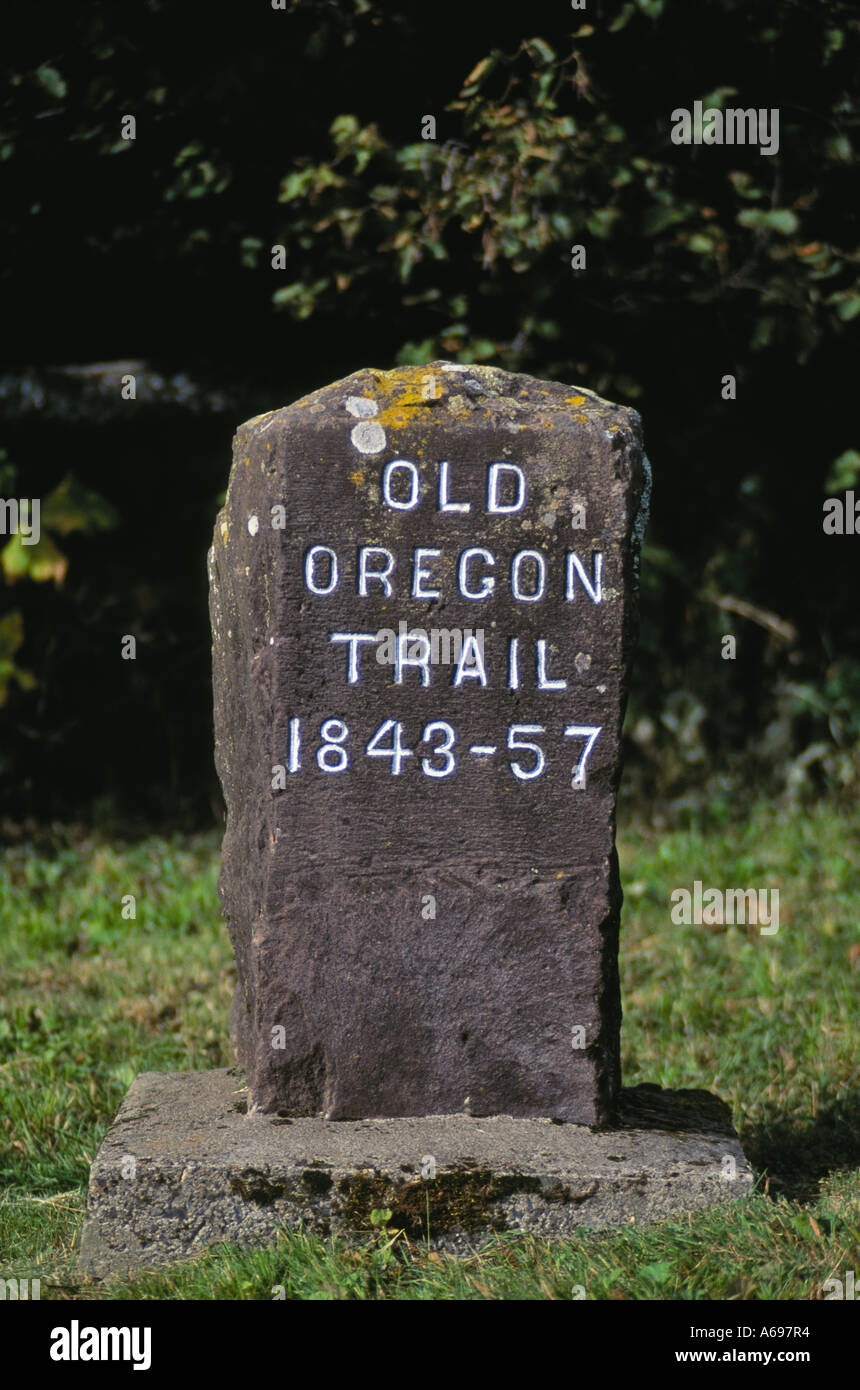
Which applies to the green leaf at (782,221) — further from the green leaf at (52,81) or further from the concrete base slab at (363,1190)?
the concrete base slab at (363,1190)

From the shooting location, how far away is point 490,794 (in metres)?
2.99

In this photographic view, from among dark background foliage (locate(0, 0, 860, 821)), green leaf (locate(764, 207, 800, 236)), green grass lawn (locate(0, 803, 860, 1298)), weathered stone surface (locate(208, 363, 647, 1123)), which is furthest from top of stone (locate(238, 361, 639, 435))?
green leaf (locate(764, 207, 800, 236))

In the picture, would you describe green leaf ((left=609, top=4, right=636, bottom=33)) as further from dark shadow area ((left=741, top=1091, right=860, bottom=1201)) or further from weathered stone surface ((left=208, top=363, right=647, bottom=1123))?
dark shadow area ((left=741, top=1091, right=860, bottom=1201))

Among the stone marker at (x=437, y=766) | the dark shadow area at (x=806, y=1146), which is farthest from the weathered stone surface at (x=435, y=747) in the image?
the dark shadow area at (x=806, y=1146)

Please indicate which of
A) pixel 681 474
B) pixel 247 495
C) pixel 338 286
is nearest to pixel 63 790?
pixel 338 286

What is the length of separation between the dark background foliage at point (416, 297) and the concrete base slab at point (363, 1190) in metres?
3.33

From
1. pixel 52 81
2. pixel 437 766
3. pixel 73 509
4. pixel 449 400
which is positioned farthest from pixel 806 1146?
pixel 52 81

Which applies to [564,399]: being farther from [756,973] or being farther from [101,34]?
[101,34]

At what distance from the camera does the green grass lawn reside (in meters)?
2.69

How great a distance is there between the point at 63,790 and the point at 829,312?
12.2 feet

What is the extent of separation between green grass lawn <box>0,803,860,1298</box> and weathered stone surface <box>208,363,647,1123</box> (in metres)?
0.41

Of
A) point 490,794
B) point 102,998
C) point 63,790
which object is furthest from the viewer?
point 63,790

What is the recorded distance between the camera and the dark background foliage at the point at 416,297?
5.29 meters

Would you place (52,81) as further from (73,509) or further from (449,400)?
(449,400)
